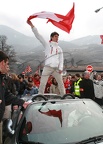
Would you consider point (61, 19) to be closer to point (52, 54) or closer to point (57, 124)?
point (52, 54)

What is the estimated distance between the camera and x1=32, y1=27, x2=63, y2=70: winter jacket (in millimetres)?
7668

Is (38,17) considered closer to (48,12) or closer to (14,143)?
(48,12)

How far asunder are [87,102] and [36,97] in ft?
2.72

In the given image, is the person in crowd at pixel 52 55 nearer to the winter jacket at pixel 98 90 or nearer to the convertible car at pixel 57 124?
the convertible car at pixel 57 124

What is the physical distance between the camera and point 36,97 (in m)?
5.06

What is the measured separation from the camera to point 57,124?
4312mm

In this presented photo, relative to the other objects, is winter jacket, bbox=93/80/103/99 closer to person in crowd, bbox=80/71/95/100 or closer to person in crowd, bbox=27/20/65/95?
person in crowd, bbox=80/71/95/100

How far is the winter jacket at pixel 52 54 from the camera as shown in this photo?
7668 millimetres

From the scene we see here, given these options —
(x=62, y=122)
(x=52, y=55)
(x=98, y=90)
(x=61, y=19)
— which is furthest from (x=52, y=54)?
(x=98, y=90)

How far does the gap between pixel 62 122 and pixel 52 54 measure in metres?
3.51

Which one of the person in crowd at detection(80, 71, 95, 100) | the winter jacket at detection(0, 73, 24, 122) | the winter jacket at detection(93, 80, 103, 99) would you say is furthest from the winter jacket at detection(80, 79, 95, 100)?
the winter jacket at detection(0, 73, 24, 122)

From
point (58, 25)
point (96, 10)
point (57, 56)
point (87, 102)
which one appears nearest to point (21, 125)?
point (87, 102)

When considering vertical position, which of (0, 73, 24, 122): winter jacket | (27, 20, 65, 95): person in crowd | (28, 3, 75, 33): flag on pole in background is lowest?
(0, 73, 24, 122): winter jacket

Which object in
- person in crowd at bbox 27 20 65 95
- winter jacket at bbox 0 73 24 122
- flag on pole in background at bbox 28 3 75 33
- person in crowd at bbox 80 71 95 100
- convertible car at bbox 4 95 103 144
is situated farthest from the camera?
person in crowd at bbox 80 71 95 100
